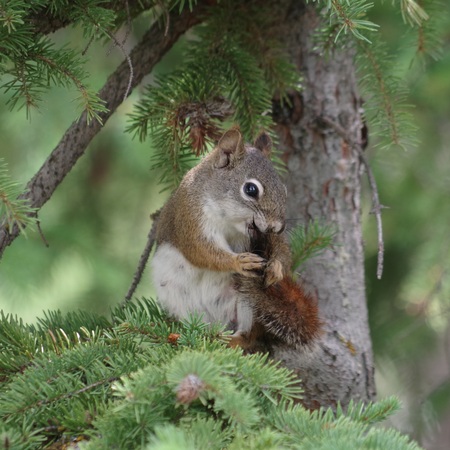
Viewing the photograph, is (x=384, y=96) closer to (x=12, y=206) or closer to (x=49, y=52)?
(x=49, y=52)

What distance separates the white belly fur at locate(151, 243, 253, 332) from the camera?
1894mm

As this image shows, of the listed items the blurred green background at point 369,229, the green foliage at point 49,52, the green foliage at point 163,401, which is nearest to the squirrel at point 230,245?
the green foliage at point 163,401

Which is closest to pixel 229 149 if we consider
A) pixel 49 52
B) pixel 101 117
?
pixel 101 117

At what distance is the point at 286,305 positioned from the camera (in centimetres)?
170

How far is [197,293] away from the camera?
192 centimetres

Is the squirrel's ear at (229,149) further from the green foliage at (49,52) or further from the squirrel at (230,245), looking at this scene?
the green foliage at (49,52)

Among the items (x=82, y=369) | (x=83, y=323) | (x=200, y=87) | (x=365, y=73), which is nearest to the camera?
(x=82, y=369)

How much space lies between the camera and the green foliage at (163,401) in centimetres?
113

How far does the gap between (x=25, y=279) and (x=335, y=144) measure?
1328mm

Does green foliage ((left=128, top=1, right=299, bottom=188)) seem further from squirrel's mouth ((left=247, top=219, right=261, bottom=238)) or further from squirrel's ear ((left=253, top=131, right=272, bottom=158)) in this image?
squirrel's mouth ((left=247, top=219, right=261, bottom=238))

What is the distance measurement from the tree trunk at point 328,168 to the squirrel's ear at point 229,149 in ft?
1.12

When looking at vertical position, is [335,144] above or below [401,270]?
above

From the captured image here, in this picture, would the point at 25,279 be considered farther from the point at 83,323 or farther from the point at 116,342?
the point at 116,342

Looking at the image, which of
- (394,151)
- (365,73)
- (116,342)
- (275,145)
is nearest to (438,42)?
(365,73)
